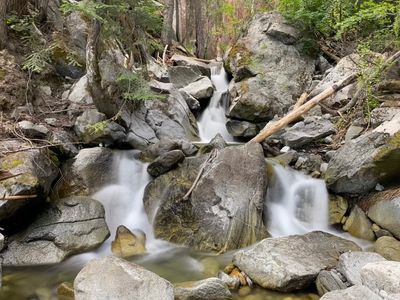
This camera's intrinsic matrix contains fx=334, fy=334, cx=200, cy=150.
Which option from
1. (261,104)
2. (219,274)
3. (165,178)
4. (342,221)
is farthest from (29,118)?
(342,221)

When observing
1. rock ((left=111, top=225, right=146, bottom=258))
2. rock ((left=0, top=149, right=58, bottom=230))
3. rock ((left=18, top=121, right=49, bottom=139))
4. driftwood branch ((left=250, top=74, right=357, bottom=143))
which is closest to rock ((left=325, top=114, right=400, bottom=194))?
driftwood branch ((left=250, top=74, right=357, bottom=143))

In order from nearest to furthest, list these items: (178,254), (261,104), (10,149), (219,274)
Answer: (219,274) < (178,254) < (10,149) < (261,104)

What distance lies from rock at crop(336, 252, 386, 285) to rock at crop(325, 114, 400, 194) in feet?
5.26

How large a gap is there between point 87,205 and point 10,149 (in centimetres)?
146

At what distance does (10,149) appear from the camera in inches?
202

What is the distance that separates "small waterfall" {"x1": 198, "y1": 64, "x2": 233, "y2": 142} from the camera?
29.3 ft

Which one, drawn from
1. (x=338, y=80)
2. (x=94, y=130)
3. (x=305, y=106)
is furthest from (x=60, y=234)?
(x=338, y=80)

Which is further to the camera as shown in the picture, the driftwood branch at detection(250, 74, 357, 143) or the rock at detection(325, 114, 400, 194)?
the driftwood branch at detection(250, 74, 357, 143)

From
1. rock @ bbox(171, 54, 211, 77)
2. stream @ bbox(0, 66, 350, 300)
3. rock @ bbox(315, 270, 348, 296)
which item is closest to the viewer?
rock @ bbox(315, 270, 348, 296)

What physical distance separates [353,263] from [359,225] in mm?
1418

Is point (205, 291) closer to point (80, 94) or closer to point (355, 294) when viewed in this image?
point (355, 294)

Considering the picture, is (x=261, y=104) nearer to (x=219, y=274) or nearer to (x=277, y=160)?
(x=277, y=160)

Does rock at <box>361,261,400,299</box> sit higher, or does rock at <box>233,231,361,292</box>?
rock at <box>361,261,400,299</box>

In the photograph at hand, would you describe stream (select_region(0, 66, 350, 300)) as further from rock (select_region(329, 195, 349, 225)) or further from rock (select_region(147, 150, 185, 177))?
rock (select_region(147, 150, 185, 177))
